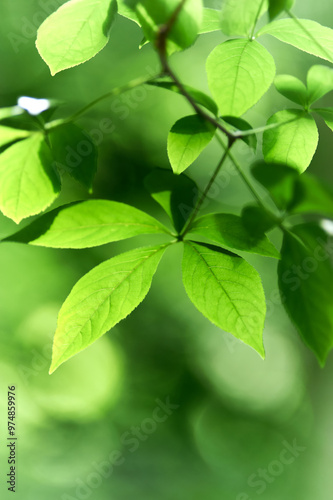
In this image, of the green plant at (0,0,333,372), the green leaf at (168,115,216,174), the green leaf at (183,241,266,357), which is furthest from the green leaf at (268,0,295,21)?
the green leaf at (183,241,266,357)

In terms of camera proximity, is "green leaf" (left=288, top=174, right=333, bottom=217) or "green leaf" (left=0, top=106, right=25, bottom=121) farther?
"green leaf" (left=0, top=106, right=25, bottom=121)

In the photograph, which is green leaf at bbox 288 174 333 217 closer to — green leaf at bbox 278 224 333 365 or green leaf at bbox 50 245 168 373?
green leaf at bbox 278 224 333 365

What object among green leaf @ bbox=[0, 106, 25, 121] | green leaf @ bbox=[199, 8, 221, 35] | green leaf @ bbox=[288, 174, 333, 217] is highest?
green leaf @ bbox=[199, 8, 221, 35]

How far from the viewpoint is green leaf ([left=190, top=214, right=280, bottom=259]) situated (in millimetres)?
373

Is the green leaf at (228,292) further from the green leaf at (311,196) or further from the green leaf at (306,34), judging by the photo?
the green leaf at (306,34)

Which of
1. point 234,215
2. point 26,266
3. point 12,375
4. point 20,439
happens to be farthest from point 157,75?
point 20,439

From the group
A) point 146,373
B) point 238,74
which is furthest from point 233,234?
point 146,373

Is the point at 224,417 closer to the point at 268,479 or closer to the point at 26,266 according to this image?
the point at 268,479

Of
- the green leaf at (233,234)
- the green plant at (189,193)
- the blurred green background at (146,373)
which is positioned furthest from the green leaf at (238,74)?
the blurred green background at (146,373)

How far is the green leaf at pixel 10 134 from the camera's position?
1.31 ft

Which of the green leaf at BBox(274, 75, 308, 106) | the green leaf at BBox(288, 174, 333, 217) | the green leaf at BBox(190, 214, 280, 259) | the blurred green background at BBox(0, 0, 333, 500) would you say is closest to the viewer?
the green leaf at BBox(288, 174, 333, 217)

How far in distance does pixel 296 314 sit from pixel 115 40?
111 inches

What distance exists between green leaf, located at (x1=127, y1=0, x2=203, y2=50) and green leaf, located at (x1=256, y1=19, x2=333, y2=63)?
0.45 ft

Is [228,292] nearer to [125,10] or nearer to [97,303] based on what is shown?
[97,303]
